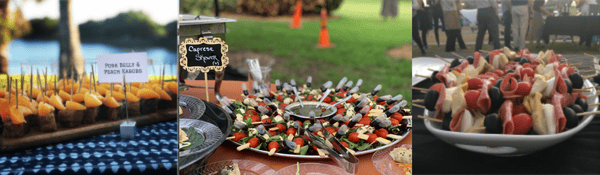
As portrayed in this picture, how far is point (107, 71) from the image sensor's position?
0.84m

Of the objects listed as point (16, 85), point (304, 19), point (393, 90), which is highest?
point (304, 19)

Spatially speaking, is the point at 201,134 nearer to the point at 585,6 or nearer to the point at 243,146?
the point at 243,146

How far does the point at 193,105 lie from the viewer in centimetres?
98

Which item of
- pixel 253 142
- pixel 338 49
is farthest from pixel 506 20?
pixel 338 49

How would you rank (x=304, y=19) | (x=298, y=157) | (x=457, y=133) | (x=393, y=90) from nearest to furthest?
1. (x=457, y=133)
2. (x=298, y=157)
3. (x=393, y=90)
4. (x=304, y=19)

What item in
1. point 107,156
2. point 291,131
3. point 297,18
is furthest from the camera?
point 297,18

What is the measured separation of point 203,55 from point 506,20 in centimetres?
73

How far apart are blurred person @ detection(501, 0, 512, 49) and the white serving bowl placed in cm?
18

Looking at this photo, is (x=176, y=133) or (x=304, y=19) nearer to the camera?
(x=176, y=133)

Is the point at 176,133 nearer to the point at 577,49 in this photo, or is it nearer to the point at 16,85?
the point at 16,85

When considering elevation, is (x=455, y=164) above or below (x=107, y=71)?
below

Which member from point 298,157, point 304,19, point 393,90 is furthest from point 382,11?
point 298,157

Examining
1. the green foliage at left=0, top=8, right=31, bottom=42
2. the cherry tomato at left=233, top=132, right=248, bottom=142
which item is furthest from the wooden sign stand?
the green foliage at left=0, top=8, right=31, bottom=42

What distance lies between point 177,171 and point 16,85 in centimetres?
42
